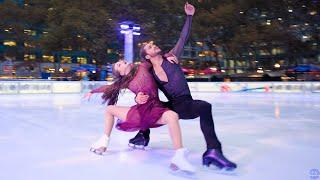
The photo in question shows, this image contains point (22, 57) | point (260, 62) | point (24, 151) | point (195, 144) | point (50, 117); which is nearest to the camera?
point (24, 151)

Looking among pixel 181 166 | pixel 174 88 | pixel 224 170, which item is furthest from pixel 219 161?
pixel 174 88

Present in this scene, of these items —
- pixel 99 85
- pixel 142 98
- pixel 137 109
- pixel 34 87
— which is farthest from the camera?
pixel 99 85

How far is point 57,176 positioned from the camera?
3652mm

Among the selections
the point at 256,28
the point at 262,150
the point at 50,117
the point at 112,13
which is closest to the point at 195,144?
the point at 262,150

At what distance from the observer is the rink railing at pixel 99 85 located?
19.7m

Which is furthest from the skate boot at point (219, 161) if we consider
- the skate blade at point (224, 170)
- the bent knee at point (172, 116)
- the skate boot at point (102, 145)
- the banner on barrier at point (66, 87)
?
the banner on barrier at point (66, 87)

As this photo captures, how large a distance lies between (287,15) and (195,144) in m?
29.5

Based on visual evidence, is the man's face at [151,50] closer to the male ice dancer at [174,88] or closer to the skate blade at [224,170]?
the male ice dancer at [174,88]

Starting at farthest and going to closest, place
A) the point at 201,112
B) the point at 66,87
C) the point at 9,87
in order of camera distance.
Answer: the point at 66,87 < the point at 9,87 < the point at 201,112

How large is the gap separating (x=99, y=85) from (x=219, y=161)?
58.4 ft

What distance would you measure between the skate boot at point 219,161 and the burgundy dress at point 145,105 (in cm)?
64

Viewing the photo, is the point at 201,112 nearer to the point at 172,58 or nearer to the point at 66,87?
the point at 172,58

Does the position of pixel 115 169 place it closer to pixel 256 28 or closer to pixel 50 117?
pixel 50 117

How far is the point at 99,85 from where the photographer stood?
69.5ft
